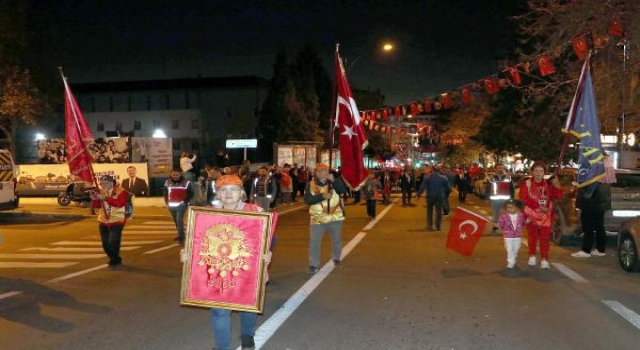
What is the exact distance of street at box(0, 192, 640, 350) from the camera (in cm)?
627

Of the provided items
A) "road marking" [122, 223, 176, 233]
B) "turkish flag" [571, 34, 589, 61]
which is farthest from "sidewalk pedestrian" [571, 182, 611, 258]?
"road marking" [122, 223, 176, 233]

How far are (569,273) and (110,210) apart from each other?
723 centimetres

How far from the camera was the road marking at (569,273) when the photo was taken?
30.4 ft

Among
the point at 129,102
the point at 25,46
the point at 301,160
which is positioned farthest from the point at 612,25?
the point at 129,102

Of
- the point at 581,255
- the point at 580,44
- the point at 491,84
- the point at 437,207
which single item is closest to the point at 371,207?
the point at 437,207

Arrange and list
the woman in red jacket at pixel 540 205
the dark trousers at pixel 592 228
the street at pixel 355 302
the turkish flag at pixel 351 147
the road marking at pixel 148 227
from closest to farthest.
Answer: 1. the street at pixel 355 302
2. the turkish flag at pixel 351 147
3. the woman in red jacket at pixel 540 205
4. the dark trousers at pixel 592 228
5. the road marking at pixel 148 227

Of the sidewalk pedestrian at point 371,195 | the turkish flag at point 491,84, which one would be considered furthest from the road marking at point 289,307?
the turkish flag at point 491,84

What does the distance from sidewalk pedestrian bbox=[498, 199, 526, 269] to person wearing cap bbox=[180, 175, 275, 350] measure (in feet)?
18.6

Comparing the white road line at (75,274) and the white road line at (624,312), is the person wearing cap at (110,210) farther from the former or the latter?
the white road line at (624,312)

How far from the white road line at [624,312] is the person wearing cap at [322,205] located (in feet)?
12.7

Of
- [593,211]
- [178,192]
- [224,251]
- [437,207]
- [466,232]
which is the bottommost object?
[466,232]

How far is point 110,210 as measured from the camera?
1035 cm

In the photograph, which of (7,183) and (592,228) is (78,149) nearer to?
(7,183)

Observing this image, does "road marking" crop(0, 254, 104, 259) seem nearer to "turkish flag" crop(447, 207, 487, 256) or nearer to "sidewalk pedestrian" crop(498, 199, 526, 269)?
"turkish flag" crop(447, 207, 487, 256)
